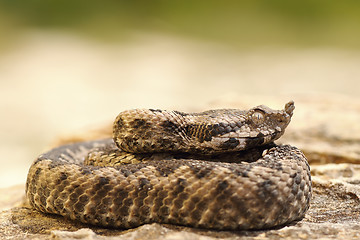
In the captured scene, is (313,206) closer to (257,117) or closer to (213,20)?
(257,117)

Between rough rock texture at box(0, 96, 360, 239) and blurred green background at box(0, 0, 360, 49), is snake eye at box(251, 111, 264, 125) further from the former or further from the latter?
blurred green background at box(0, 0, 360, 49)

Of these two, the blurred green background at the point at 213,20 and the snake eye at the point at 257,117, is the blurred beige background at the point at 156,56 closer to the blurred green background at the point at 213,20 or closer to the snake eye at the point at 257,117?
the blurred green background at the point at 213,20

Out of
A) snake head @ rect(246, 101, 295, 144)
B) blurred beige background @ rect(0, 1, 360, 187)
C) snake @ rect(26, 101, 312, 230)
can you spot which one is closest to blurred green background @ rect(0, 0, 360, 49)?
blurred beige background @ rect(0, 1, 360, 187)

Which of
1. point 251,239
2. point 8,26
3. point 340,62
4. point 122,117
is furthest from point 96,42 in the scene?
point 251,239

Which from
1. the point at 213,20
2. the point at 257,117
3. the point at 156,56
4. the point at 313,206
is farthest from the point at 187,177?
the point at 213,20

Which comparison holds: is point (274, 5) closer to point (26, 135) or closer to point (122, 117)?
point (26, 135)

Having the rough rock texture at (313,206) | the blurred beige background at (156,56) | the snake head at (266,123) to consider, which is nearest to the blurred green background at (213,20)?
the blurred beige background at (156,56)
